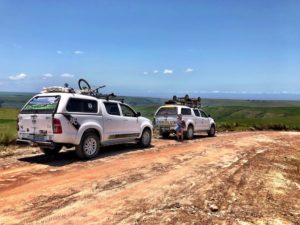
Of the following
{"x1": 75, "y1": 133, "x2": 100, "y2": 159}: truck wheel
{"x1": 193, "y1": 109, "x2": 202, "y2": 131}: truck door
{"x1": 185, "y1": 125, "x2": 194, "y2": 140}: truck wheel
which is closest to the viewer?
{"x1": 75, "y1": 133, "x2": 100, "y2": 159}: truck wheel

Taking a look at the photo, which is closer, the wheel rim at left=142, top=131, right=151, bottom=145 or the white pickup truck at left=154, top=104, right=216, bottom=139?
the wheel rim at left=142, top=131, right=151, bottom=145

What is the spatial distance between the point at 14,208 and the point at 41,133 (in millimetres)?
4934

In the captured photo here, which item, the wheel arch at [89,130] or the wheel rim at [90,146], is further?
the wheel rim at [90,146]

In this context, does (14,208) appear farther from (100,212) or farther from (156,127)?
(156,127)

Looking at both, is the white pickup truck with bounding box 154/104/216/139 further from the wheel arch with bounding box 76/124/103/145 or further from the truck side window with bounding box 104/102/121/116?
A: the wheel arch with bounding box 76/124/103/145

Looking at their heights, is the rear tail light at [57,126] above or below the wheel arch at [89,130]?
above

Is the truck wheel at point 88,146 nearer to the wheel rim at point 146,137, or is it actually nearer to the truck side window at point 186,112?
the wheel rim at point 146,137

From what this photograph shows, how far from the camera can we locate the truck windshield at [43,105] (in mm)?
11242

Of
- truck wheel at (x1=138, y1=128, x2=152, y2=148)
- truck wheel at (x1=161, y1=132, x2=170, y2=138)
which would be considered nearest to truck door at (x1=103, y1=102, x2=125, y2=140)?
truck wheel at (x1=138, y1=128, x2=152, y2=148)

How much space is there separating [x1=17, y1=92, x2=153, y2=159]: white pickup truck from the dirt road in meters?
0.58

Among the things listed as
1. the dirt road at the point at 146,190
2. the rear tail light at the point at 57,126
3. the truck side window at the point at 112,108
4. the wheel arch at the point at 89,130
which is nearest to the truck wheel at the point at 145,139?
the truck side window at the point at 112,108

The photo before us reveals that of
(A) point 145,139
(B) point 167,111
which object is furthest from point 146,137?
(B) point 167,111

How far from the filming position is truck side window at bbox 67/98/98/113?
11.5 metres

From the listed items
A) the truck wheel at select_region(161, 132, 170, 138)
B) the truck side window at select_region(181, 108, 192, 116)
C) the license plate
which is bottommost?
the truck wheel at select_region(161, 132, 170, 138)
